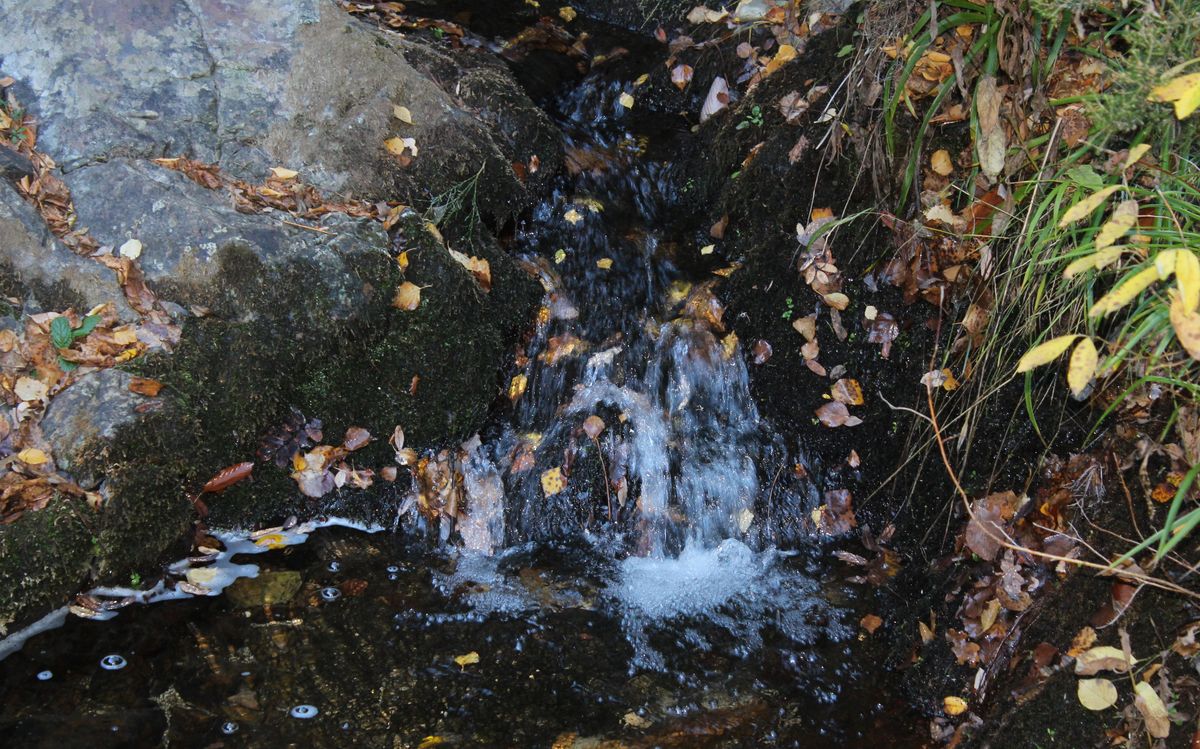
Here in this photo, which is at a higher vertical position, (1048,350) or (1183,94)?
(1183,94)

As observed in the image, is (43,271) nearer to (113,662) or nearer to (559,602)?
(113,662)

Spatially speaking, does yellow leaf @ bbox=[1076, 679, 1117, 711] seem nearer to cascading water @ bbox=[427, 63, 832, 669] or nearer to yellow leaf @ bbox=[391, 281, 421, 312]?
cascading water @ bbox=[427, 63, 832, 669]

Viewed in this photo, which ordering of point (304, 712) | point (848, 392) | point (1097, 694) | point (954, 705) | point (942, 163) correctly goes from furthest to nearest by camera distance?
1. point (848, 392)
2. point (942, 163)
3. point (954, 705)
4. point (304, 712)
5. point (1097, 694)

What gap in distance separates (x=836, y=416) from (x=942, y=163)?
1272 millimetres

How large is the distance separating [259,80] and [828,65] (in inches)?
122

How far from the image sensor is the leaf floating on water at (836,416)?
409 cm

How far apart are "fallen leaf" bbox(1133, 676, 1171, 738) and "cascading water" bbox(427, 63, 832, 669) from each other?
1240mm

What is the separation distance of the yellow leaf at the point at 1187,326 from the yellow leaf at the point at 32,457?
3.77 m

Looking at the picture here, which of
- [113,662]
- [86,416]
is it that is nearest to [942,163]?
[86,416]

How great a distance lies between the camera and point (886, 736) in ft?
10.2

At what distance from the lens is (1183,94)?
1938 millimetres

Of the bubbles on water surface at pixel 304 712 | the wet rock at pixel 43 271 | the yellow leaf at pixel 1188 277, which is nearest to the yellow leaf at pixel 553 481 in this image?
the bubbles on water surface at pixel 304 712

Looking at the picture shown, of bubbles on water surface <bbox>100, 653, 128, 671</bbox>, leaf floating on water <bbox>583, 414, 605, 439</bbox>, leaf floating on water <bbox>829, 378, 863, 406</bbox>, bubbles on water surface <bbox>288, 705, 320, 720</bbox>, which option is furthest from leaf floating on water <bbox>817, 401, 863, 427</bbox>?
bubbles on water surface <bbox>100, 653, 128, 671</bbox>

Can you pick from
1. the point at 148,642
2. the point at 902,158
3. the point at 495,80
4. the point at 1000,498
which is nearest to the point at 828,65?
the point at 902,158
